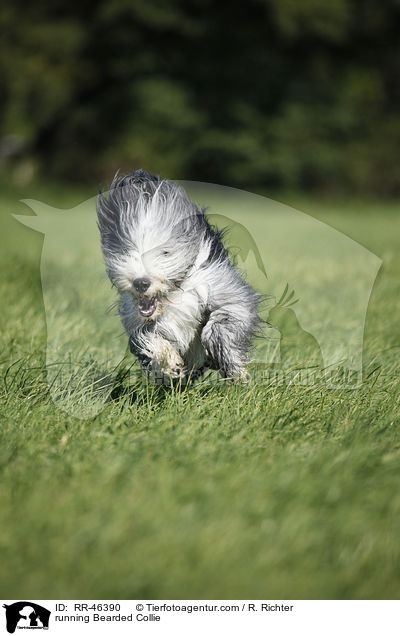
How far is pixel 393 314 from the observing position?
13.4ft

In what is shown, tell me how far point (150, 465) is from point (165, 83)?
1770 centimetres

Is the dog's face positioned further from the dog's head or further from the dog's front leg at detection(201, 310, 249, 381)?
the dog's front leg at detection(201, 310, 249, 381)

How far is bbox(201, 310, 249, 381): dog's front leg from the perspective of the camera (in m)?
2.55

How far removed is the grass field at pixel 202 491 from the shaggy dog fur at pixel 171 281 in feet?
0.58

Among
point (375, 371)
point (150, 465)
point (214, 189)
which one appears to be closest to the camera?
point (150, 465)

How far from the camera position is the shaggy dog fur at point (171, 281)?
2398mm

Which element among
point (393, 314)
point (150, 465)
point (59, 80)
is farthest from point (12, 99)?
point (150, 465)

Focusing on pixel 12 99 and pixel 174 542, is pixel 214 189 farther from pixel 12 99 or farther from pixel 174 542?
pixel 12 99
